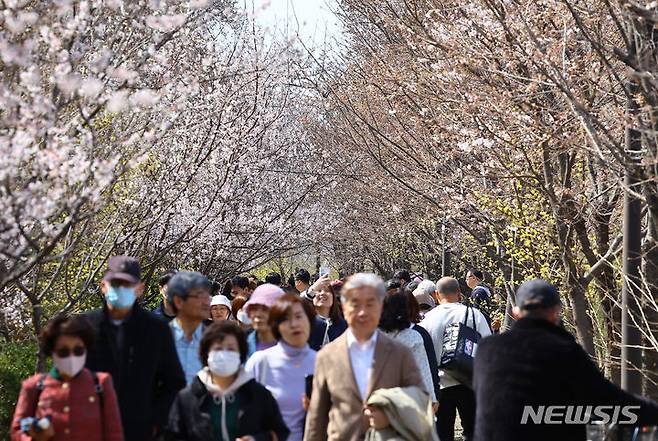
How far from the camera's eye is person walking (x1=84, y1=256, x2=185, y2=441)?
680 centimetres

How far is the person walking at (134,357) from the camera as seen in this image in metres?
6.80

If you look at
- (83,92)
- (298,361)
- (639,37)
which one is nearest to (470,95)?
(639,37)

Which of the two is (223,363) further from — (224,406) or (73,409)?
(73,409)

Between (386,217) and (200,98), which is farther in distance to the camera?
(386,217)

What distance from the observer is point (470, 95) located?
1198cm

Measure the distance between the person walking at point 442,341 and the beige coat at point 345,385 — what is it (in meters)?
4.05

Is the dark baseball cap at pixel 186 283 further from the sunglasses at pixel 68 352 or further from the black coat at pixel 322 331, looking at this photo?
the black coat at pixel 322 331

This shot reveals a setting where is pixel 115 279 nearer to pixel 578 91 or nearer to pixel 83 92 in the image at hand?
pixel 83 92

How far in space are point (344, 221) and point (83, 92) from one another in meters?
29.4

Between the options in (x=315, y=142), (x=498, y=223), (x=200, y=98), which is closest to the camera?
(x=498, y=223)

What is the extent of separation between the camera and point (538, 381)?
5.99 metres

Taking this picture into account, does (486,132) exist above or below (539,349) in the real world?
above

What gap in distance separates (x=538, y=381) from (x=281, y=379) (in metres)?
1.77

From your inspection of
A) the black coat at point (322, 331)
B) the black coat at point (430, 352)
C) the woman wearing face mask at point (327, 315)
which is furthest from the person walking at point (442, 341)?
the black coat at point (322, 331)
